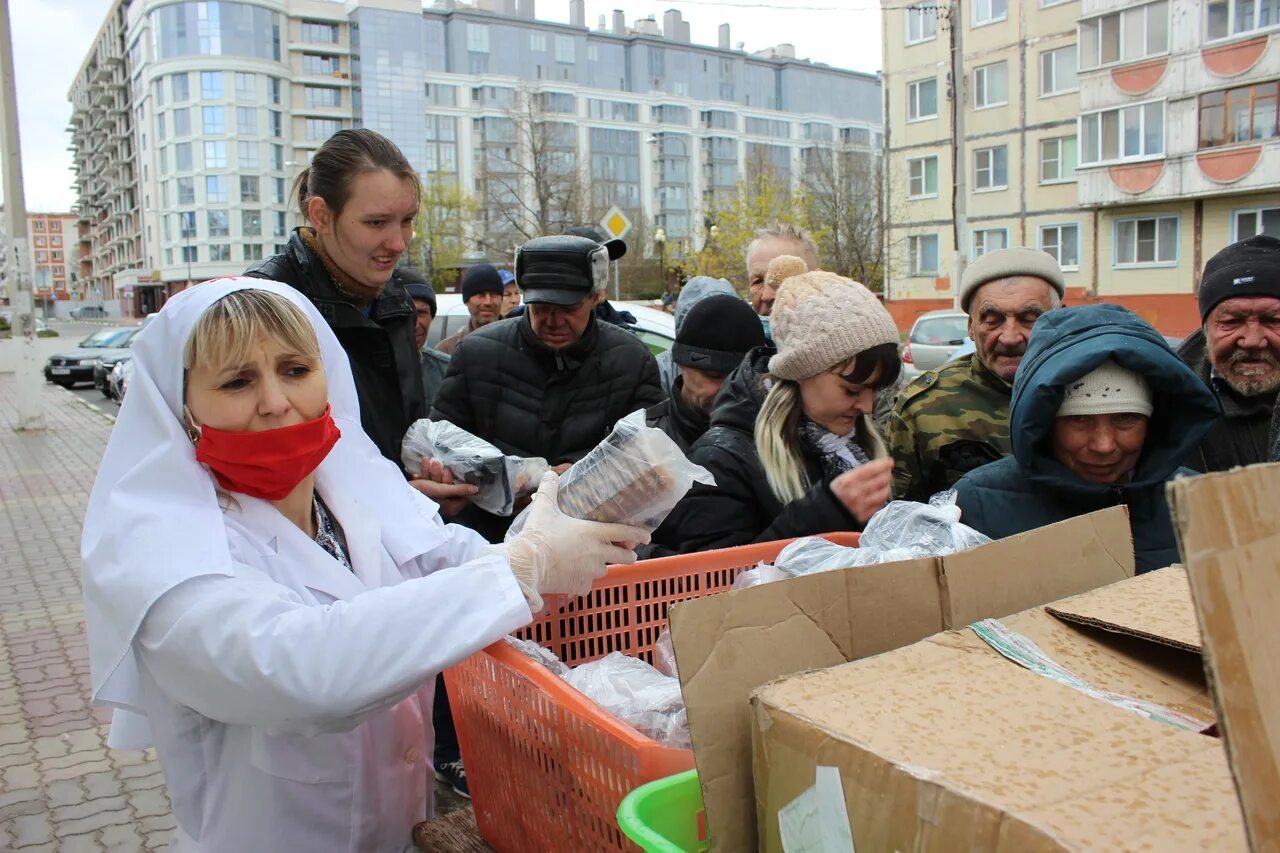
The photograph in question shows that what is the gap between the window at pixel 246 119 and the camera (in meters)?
78.8

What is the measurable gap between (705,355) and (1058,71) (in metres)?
36.2

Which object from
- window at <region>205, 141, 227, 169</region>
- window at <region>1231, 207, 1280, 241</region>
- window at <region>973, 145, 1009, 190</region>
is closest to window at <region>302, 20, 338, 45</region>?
window at <region>205, 141, 227, 169</region>

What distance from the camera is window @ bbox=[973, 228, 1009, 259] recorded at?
3616 centimetres

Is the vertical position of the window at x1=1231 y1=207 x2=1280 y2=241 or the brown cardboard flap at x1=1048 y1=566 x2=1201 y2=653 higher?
the window at x1=1231 y1=207 x2=1280 y2=241

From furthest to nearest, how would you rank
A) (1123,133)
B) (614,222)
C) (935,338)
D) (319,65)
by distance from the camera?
(319,65) → (1123,133) → (935,338) → (614,222)

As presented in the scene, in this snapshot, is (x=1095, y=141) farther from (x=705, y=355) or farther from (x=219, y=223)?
(x=219, y=223)

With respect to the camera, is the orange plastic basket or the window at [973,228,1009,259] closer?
the orange plastic basket

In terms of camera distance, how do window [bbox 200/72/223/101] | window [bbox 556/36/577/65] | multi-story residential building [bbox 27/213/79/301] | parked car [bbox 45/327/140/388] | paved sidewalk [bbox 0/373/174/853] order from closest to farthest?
paved sidewalk [bbox 0/373/174/853] < parked car [bbox 45/327/140/388] < window [bbox 200/72/223/101] < window [bbox 556/36/577/65] < multi-story residential building [bbox 27/213/79/301]

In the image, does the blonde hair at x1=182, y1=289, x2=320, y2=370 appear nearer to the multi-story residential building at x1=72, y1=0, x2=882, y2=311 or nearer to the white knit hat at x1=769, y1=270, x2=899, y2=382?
the white knit hat at x1=769, y1=270, x2=899, y2=382

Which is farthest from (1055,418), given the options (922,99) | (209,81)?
(209,81)

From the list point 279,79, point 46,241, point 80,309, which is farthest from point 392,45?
point 46,241

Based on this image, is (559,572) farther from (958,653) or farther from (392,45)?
(392,45)

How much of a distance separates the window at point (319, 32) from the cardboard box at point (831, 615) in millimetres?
90264

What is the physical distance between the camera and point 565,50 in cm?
8806
